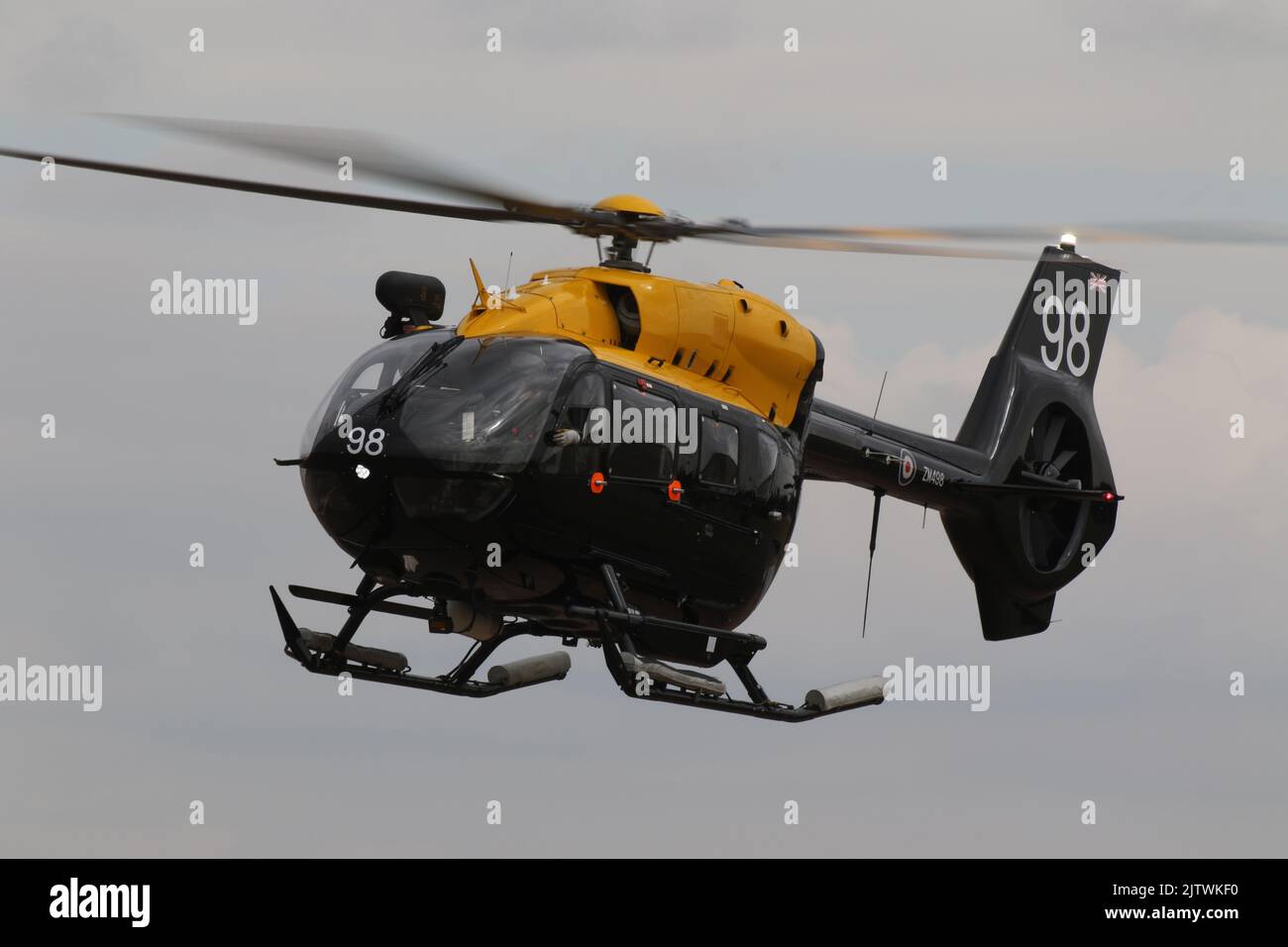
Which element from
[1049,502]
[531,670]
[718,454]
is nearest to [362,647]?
[531,670]

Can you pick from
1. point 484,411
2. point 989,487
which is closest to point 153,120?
point 484,411

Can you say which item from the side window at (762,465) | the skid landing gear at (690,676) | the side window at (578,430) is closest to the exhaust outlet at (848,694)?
the skid landing gear at (690,676)

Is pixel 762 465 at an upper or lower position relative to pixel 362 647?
upper

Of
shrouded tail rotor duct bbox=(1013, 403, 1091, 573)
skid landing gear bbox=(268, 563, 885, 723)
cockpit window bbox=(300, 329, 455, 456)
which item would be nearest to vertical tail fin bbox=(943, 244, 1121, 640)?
shrouded tail rotor duct bbox=(1013, 403, 1091, 573)

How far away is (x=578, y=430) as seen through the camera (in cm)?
2086

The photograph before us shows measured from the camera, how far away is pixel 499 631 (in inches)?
887

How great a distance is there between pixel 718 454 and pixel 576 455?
77.0 inches

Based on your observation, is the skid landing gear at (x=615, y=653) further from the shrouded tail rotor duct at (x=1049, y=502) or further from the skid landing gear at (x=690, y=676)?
the shrouded tail rotor duct at (x=1049, y=502)

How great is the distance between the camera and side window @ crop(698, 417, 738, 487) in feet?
72.2

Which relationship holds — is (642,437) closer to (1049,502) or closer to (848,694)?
(848,694)

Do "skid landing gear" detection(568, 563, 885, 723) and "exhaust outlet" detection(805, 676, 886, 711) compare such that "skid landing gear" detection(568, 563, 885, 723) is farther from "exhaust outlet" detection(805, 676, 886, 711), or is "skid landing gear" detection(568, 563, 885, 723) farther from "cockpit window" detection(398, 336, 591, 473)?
"cockpit window" detection(398, 336, 591, 473)

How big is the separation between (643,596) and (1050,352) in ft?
33.6

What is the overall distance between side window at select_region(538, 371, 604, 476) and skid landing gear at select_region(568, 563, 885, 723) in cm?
111

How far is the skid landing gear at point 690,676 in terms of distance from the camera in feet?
68.8
